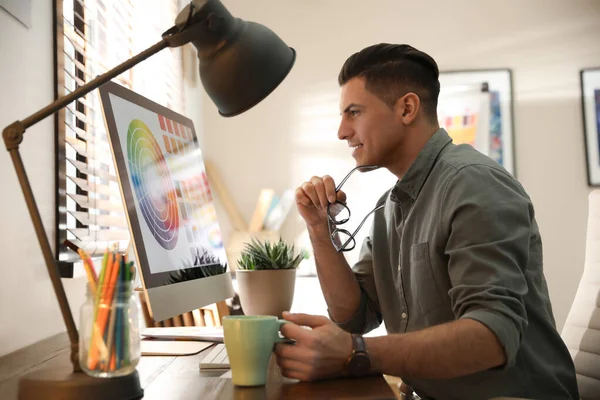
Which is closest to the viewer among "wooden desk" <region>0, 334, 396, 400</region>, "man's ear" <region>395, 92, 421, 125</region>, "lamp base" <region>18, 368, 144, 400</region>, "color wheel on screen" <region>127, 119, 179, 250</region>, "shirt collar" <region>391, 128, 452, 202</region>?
"lamp base" <region>18, 368, 144, 400</region>

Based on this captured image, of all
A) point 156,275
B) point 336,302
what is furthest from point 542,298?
point 156,275

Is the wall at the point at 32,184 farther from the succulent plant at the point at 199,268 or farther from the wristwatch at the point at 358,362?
the wristwatch at the point at 358,362

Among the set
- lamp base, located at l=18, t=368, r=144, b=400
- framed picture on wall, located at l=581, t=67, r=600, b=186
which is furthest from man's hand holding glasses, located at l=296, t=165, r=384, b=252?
framed picture on wall, located at l=581, t=67, r=600, b=186

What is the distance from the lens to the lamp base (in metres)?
0.67

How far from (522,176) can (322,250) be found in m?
2.12

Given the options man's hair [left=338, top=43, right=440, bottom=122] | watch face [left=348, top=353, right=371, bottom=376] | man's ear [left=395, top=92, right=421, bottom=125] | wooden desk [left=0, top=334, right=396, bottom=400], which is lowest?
wooden desk [left=0, top=334, right=396, bottom=400]

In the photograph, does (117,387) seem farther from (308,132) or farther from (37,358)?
(308,132)

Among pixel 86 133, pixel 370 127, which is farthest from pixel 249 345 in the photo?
pixel 86 133

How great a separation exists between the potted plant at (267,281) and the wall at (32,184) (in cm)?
42

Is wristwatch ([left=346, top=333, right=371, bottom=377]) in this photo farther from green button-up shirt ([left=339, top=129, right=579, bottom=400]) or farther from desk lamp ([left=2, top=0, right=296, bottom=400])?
desk lamp ([left=2, top=0, right=296, bottom=400])

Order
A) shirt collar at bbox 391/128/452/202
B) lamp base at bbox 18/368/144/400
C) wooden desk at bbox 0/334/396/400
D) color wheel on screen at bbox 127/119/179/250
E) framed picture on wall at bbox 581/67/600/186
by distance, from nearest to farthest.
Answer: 1. lamp base at bbox 18/368/144/400
2. wooden desk at bbox 0/334/396/400
3. color wheel on screen at bbox 127/119/179/250
4. shirt collar at bbox 391/128/452/202
5. framed picture on wall at bbox 581/67/600/186

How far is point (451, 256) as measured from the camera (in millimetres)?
1036

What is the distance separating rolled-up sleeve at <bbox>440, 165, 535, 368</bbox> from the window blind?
2.17ft

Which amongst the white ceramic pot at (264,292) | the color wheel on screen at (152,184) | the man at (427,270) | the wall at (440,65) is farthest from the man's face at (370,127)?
the wall at (440,65)
